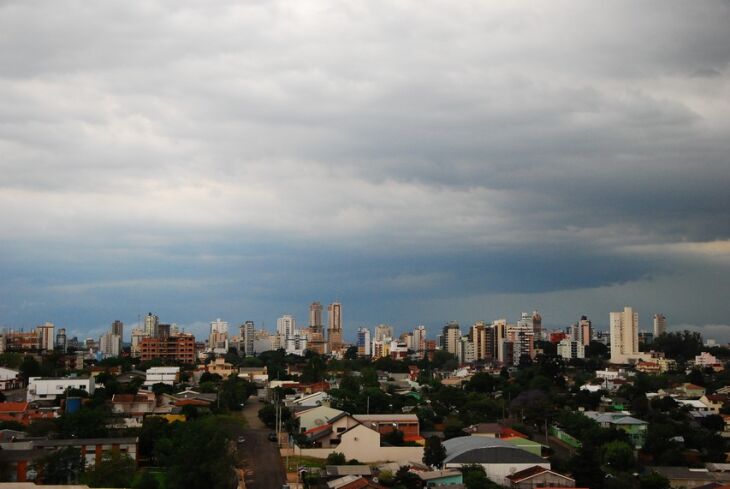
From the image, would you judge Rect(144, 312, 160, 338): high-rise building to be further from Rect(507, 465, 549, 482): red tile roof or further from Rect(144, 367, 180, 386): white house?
Rect(507, 465, 549, 482): red tile roof

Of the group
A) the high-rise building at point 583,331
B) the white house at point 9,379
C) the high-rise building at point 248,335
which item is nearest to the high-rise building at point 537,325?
the high-rise building at point 583,331

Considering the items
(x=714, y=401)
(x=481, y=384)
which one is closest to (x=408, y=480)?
(x=714, y=401)

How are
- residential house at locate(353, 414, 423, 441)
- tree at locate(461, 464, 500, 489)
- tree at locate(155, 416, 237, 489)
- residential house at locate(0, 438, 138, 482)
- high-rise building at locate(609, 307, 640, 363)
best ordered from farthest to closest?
high-rise building at locate(609, 307, 640, 363)
residential house at locate(353, 414, 423, 441)
residential house at locate(0, 438, 138, 482)
tree at locate(461, 464, 500, 489)
tree at locate(155, 416, 237, 489)

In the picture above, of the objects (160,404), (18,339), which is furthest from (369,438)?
(18,339)

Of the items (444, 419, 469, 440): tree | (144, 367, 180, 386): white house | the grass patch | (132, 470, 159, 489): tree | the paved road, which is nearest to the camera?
(132, 470, 159, 489): tree

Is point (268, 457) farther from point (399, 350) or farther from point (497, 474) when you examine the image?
point (399, 350)

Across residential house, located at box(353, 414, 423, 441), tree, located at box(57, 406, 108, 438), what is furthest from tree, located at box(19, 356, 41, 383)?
residential house, located at box(353, 414, 423, 441)

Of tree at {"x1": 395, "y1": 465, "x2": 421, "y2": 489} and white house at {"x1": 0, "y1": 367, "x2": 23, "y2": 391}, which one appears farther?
white house at {"x1": 0, "y1": 367, "x2": 23, "y2": 391}
